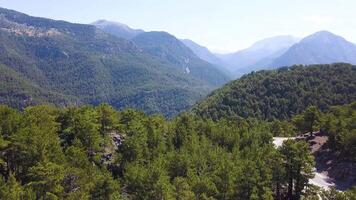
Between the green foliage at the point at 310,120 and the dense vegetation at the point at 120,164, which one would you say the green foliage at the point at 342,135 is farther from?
the dense vegetation at the point at 120,164

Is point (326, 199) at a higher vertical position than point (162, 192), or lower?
Result: higher

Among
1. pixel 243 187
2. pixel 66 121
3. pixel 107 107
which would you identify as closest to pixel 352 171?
pixel 243 187

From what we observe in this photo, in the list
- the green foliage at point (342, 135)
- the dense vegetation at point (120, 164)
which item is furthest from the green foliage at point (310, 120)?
the dense vegetation at point (120, 164)

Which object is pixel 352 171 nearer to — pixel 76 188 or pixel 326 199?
pixel 326 199

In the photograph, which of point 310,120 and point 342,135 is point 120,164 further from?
point 310,120

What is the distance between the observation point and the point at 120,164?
91000mm

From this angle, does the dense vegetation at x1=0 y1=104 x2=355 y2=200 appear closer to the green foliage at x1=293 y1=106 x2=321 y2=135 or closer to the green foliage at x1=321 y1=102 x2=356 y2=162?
the green foliage at x1=321 y1=102 x2=356 y2=162

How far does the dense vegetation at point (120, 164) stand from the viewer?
7038 centimetres

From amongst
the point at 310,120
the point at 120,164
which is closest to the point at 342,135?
the point at 310,120

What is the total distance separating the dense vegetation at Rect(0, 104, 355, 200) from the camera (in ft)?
231

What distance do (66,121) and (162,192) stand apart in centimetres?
3604

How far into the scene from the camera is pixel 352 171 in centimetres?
10231

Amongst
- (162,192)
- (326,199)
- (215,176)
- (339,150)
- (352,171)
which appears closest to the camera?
(326,199)

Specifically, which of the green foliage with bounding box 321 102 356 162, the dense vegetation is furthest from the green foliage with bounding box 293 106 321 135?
the dense vegetation
